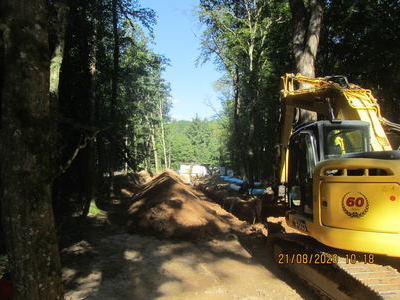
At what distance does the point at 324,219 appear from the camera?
4891 mm

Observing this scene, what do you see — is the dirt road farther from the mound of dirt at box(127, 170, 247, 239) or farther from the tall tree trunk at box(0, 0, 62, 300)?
the tall tree trunk at box(0, 0, 62, 300)

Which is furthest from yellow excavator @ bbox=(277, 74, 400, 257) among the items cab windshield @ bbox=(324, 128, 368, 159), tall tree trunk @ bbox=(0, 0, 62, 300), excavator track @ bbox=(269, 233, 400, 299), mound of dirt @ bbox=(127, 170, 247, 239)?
tall tree trunk @ bbox=(0, 0, 62, 300)

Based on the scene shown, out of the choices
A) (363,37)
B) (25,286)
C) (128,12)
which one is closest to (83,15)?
(128,12)

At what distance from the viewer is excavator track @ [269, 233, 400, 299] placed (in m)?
4.54

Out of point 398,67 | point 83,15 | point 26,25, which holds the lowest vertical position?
point 26,25

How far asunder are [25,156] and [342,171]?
4276 mm

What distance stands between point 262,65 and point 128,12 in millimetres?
13305

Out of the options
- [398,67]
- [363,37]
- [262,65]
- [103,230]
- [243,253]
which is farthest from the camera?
[262,65]

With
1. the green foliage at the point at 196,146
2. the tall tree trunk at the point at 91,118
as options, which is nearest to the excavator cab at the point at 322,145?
the tall tree trunk at the point at 91,118

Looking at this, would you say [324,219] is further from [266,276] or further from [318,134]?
[266,276]

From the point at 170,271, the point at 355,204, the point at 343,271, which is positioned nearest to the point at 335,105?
the point at 355,204

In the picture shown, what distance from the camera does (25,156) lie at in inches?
119
